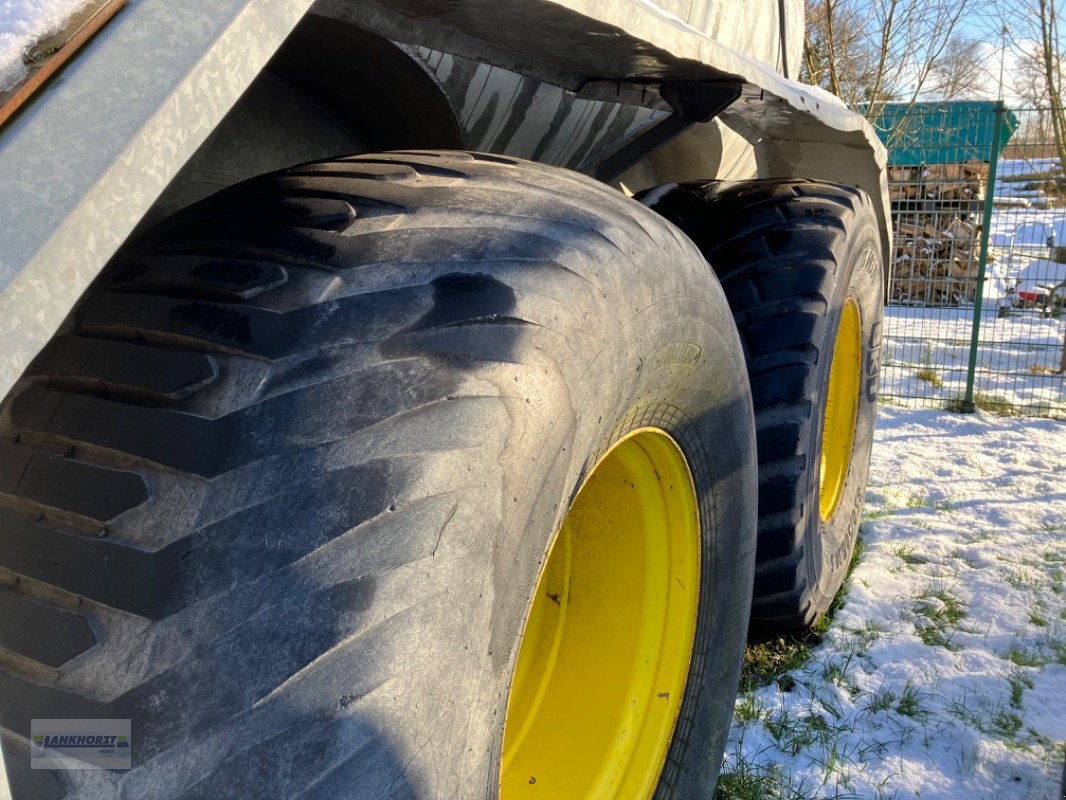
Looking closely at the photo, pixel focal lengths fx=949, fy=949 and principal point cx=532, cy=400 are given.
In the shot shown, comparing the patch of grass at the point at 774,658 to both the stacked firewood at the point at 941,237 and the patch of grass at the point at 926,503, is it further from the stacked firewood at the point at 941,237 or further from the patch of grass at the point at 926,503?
the stacked firewood at the point at 941,237

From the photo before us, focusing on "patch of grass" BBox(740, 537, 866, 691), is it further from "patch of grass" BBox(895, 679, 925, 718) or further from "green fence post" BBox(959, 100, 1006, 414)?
"green fence post" BBox(959, 100, 1006, 414)

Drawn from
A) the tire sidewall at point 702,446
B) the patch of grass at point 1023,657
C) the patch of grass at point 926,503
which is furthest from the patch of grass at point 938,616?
the tire sidewall at point 702,446

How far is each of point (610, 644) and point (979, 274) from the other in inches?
208

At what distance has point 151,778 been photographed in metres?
0.68

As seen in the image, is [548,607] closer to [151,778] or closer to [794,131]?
[151,778]

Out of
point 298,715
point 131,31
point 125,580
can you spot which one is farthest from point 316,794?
point 131,31

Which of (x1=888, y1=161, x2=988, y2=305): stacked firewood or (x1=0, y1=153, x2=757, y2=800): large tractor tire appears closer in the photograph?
(x1=0, y1=153, x2=757, y2=800): large tractor tire

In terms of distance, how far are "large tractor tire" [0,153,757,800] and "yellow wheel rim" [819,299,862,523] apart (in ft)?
6.17

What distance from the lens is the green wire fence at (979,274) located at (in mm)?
6137

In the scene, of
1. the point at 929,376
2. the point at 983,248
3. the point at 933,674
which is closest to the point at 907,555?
the point at 933,674

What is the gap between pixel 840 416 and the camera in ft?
9.94

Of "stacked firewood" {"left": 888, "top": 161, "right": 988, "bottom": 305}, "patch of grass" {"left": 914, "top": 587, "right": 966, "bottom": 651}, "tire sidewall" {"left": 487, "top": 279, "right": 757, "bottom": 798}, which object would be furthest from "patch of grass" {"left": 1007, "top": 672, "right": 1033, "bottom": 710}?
"stacked firewood" {"left": 888, "top": 161, "right": 988, "bottom": 305}

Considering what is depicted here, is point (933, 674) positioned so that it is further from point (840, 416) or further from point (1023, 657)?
point (840, 416)

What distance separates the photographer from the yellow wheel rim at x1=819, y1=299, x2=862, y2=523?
2.85m
